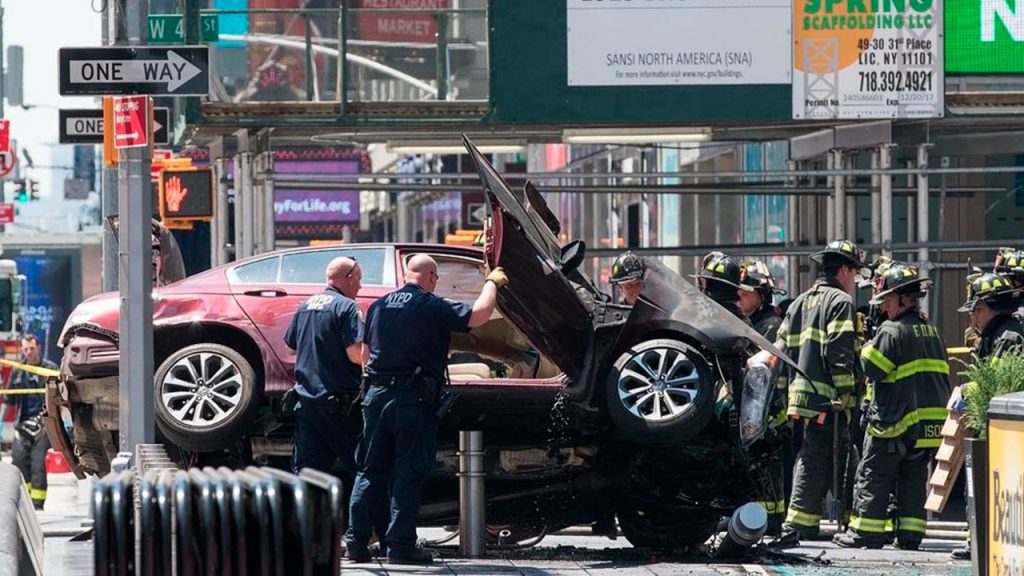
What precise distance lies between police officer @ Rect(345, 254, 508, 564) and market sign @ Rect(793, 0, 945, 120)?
5.70 metres

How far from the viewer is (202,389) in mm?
11555

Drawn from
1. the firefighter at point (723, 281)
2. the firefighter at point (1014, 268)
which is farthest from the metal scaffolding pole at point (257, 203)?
the firefighter at point (1014, 268)

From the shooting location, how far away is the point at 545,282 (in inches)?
430

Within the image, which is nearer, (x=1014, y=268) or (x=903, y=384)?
(x=903, y=384)

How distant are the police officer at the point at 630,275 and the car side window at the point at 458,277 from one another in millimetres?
1036

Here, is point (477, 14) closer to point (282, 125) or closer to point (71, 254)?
point (282, 125)

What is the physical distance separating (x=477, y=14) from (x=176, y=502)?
400 inches

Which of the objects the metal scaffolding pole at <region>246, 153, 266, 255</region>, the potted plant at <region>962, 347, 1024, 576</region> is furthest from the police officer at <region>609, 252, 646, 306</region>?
the metal scaffolding pole at <region>246, 153, 266, 255</region>

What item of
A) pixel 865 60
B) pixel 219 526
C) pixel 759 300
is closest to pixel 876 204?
pixel 865 60

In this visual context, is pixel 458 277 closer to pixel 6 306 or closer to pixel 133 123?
pixel 133 123

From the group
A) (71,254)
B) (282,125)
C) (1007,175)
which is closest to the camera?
(282,125)

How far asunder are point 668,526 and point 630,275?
155 centimetres

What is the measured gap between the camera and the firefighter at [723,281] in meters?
12.7

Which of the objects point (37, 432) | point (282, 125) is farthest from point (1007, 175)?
point (37, 432)
